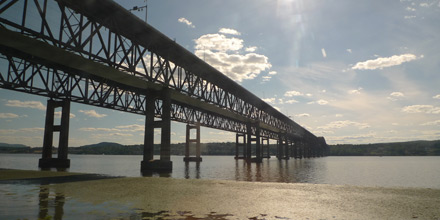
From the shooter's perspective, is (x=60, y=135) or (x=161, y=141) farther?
(x=60, y=135)

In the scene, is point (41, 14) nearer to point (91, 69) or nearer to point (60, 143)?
point (91, 69)

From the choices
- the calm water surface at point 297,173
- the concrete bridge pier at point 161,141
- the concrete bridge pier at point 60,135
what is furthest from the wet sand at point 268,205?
the concrete bridge pier at point 60,135

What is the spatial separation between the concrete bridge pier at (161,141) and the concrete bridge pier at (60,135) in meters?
12.2

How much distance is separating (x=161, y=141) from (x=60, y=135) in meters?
14.8

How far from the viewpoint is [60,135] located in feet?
128

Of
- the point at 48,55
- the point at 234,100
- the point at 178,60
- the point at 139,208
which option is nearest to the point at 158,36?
the point at 178,60

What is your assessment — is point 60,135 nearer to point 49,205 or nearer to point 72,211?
point 49,205

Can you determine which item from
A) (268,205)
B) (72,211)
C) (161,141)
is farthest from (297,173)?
(72,211)

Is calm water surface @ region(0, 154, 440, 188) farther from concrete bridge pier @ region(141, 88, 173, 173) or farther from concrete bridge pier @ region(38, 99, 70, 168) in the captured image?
concrete bridge pier @ region(38, 99, 70, 168)

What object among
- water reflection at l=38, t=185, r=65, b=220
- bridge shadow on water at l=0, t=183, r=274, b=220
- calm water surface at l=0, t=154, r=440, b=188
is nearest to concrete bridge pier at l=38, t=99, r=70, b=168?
calm water surface at l=0, t=154, r=440, b=188

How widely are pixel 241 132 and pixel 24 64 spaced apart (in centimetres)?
6265

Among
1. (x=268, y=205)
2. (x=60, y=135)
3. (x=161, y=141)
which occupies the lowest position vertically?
(x=268, y=205)

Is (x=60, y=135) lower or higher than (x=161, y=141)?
higher

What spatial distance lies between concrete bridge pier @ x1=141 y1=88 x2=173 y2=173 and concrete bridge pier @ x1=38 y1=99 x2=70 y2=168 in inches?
482
